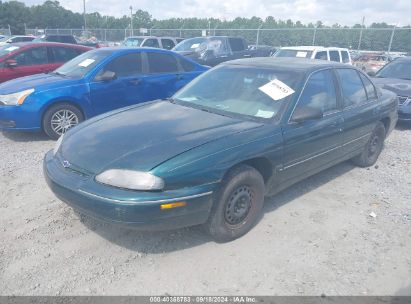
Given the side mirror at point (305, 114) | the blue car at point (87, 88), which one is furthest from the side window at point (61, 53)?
→ the side mirror at point (305, 114)

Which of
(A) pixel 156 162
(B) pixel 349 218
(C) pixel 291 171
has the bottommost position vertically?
(B) pixel 349 218

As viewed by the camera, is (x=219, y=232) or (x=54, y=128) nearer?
(x=219, y=232)

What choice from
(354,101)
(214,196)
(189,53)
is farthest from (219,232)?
(189,53)

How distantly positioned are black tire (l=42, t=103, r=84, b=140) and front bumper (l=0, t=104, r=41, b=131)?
180mm

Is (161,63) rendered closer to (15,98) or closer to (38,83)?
(38,83)

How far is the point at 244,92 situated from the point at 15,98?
4.00 m

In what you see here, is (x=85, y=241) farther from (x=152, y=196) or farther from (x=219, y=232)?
A: (x=219, y=232)

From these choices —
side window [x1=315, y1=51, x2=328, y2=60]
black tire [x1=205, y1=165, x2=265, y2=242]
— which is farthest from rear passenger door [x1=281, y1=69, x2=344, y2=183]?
side window [x1=315, y1=51, x2=328, y2=60]

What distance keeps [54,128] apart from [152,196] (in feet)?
13.5

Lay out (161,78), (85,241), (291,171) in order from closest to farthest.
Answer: (85,241)
(291,171)
(161,78)

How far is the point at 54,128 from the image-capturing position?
618 cm

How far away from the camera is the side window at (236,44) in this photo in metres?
14.3

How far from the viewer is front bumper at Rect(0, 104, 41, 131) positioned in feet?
19.1

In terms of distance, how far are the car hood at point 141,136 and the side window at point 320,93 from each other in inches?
30.7
